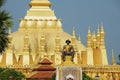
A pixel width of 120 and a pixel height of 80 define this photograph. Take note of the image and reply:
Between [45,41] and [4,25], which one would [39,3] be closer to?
[45,41]

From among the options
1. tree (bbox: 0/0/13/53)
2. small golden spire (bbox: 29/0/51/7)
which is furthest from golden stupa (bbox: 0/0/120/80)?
tree (bbox: 0/0/13/53)

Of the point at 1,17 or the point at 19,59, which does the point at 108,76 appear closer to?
the point at 19,59

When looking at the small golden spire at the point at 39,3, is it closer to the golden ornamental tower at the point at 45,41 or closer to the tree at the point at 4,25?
the golden ornamental tower at the point at 45,41

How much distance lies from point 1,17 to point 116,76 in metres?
29.4

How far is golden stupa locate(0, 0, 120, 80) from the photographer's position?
5053cm

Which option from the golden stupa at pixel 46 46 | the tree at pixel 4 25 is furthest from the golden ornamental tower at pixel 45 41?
the tree at pixel 4 25

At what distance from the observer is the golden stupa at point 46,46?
50.5 meters

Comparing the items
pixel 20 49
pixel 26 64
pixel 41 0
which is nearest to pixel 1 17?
pixel 26 64

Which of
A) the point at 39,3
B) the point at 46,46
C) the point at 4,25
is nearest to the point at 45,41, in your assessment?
the point at 46,46

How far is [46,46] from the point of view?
55.1 m

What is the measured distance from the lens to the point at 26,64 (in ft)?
168

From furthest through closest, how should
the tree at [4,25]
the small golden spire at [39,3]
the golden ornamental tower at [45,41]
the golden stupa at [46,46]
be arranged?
the small golden spire at [39,3] < the golden ornamental tower at [45,41] < the golden stupa at [46,46] < the tree at [4,25]

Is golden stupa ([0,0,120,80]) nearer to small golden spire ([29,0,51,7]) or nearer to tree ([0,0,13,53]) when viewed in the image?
small golden spire ([29,0,51,7])

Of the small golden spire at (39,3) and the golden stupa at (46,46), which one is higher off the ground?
the small golden spire at (39,3)
